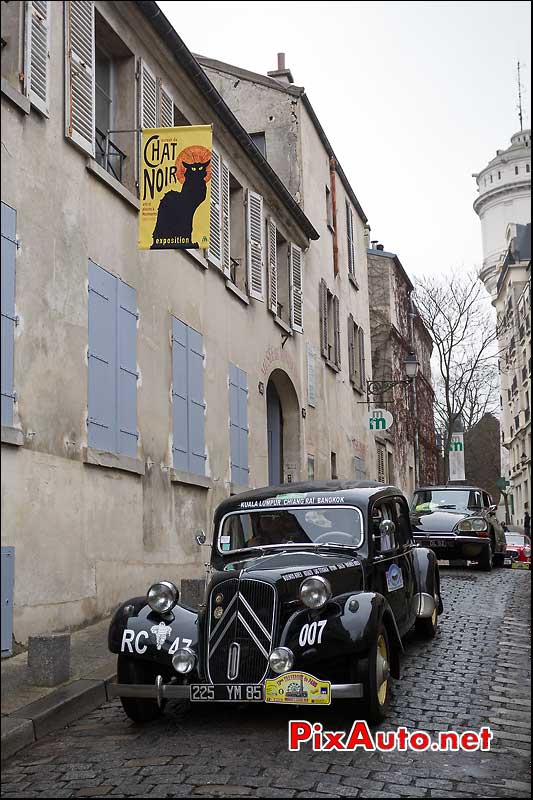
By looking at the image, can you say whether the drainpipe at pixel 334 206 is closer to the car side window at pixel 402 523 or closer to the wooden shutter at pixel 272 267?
the wooden shutter at pixel 272 267

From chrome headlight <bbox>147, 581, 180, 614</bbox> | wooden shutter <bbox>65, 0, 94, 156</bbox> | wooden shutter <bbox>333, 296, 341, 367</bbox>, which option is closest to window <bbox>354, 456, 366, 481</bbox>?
wooden shutter <bbox>333, 296, 341, 367</bbox>

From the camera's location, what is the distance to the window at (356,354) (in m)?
27.1

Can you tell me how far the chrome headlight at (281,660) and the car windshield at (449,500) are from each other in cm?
1244

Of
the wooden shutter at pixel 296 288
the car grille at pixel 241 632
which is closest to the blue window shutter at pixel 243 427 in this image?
the wooden shutter at pixel 296 288

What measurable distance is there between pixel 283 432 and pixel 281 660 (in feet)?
48.6

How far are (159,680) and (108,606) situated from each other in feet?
14.5

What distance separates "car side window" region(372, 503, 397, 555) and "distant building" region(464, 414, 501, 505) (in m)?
68.9

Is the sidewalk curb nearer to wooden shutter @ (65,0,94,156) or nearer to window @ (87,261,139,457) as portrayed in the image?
window @ (87,261,139,457)

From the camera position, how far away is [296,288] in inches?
819

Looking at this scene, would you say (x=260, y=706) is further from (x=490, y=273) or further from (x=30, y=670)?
(x=490, y=273)

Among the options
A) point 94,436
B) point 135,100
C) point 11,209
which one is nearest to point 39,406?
point 94,436

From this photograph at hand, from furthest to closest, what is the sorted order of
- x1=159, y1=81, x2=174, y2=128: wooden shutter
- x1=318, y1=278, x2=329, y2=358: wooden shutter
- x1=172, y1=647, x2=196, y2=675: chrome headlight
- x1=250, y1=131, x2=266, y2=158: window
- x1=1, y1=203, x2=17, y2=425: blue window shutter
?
x1=318, y1=278, x2=329, y2=358: wooden shutter → x1=250, y1=131, x2=266, y2=158: window → x1=159, y1=81, x2=174, y2=128: wooden shutter → x1=1, y1=203, x2=17, y2=425: blue window shutter → x1=172, y1=647, x2=196, y2=675: chrome headlight

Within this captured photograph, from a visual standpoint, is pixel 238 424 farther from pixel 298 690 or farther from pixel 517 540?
pixel 517 540

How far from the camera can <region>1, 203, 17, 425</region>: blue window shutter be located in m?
8.53
